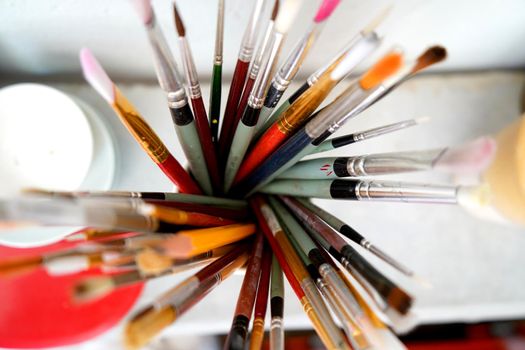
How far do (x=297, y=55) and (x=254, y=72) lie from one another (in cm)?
4

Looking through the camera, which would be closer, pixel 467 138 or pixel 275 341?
pixel 275 341

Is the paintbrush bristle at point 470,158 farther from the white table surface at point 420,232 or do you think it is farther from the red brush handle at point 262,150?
the white table surface at point 420,232

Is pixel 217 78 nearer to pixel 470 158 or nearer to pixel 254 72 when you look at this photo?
pixel 254 72

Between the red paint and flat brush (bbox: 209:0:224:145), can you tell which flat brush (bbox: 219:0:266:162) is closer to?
flat brush (bbox: 209:0:224:145)

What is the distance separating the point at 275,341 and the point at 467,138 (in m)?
0.27

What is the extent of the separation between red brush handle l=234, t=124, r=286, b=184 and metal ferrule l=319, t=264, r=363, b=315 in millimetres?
72

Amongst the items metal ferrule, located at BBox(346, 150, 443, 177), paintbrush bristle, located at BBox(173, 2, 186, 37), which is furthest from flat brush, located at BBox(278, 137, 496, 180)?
paintbrush bristle, located at BBox(173, 2, 186, 37)

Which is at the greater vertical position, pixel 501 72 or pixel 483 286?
pixel 501 72

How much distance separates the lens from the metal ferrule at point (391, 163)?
0.68 feet

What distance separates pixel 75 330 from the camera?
35 centimetres

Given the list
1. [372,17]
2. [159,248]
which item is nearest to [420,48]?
[372,17]

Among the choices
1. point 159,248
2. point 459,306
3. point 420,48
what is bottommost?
point 459,306

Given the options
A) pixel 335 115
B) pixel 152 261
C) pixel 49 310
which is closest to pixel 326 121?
pixel 335 115

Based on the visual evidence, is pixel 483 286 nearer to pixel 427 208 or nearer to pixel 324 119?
pixel 427 208
